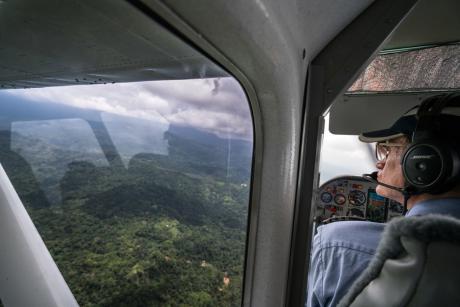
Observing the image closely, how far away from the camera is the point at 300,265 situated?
70 cm

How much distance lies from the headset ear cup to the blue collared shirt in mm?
78

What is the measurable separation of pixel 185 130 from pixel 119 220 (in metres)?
1.19

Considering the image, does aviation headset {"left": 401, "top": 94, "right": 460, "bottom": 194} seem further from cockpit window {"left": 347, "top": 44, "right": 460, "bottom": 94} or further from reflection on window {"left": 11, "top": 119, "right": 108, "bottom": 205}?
reflection on window {"left": 11, "top": 119, "right": 108, "bottom": 205}

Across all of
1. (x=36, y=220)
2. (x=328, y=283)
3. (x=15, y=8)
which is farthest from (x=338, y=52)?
(x=36, y=220)

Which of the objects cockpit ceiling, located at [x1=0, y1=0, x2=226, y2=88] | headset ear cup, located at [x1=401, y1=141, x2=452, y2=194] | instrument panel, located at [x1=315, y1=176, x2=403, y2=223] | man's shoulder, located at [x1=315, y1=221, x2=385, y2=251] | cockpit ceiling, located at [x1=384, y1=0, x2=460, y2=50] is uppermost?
cockpit ceiling, located at [x1=384, y1=0, x2=460, y2=50]

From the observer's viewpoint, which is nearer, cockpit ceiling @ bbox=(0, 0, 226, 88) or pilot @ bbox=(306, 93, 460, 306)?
cockpit ceiling @ bbox=(0, 0, 226, 88)

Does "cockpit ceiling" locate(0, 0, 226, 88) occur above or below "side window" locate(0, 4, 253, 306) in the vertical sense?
above

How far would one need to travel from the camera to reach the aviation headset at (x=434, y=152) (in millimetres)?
847

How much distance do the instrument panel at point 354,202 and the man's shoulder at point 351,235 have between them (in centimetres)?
160

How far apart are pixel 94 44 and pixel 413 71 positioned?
168 centimetres

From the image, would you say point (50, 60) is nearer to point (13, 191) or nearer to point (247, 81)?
point (247, 81)

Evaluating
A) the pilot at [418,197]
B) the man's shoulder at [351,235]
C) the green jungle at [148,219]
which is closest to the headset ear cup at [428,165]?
the pilot at [418,197]

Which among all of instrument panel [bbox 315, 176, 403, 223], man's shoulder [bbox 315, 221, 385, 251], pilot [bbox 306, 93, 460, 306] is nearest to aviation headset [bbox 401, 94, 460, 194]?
pilot [bbox 306, 93, 460, 306]

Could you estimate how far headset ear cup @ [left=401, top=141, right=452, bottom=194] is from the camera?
84 cm
